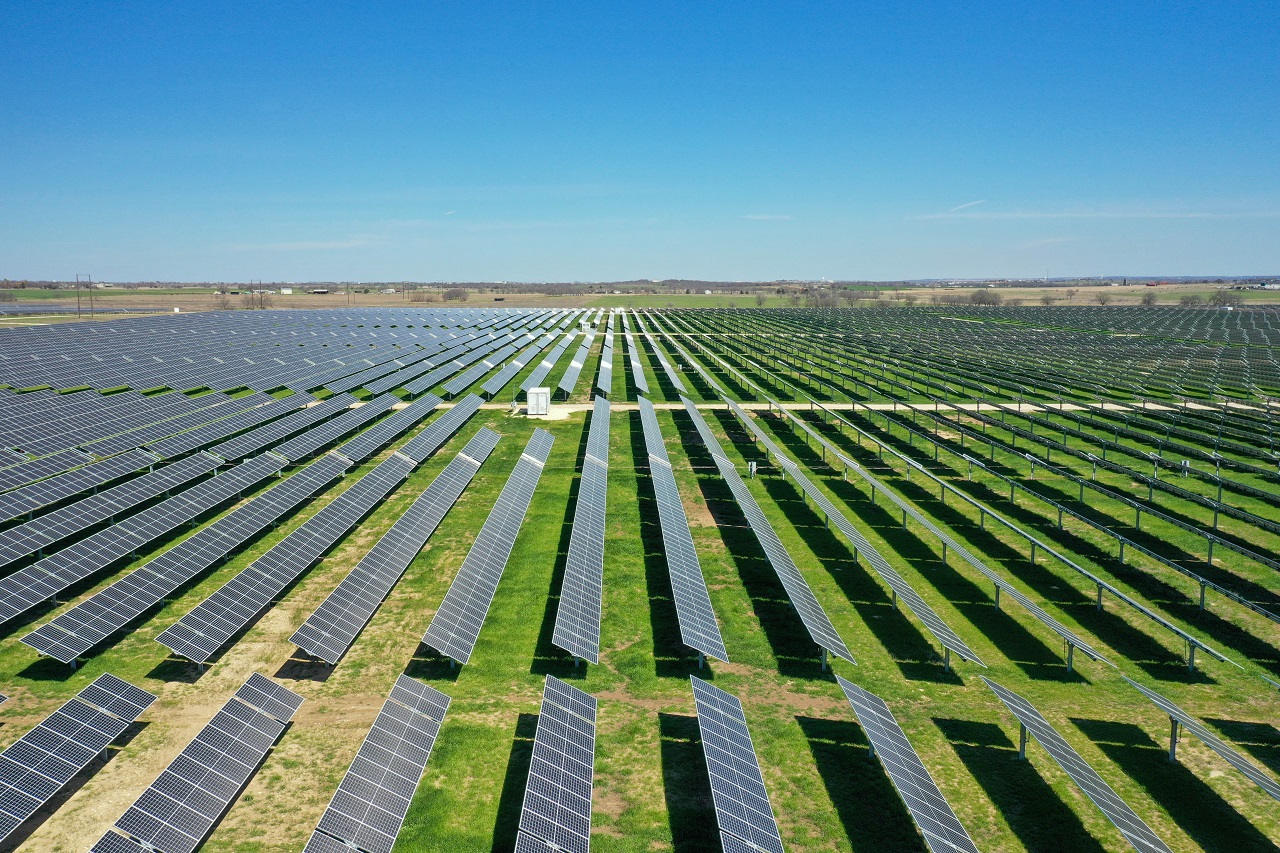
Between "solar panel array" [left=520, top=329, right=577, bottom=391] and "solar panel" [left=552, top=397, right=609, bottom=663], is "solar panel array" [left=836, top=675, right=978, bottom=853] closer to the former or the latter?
"solar panel" [left=552, top=397, right=609, bottom=663]

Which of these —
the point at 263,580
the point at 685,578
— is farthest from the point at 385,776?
the point at 263,580

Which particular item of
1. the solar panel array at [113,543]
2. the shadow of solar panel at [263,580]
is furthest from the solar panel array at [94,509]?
the shadow of solar panel at [263,580]

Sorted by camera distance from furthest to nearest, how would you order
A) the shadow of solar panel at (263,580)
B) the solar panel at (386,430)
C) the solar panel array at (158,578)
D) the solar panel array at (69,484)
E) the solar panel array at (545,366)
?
1. the solar panel array at (545,366)
2. the solar panel at (386,430)
3. the solar panel array at (69,484)
4. the shadow of solar panel at (263,580)
5. the solar panel array at (158,578)

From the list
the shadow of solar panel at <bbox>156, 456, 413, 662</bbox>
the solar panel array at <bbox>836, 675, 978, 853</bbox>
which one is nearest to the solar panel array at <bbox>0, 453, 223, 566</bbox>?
the shadow of solar panel at <bbox>156, 456, 413, 662</bbox>

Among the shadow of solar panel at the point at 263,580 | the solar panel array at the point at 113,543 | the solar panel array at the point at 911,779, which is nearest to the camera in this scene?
the solar panel array at the point at 911,779

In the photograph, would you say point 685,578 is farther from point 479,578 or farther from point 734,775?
point 734,775

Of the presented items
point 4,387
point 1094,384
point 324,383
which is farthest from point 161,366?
point 1094,384

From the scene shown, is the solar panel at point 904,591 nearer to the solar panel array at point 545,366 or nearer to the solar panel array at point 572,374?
the solar panel array at point 572,374
